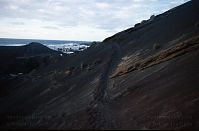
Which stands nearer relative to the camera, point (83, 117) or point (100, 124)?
point (100, 124)

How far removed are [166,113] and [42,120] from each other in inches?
363

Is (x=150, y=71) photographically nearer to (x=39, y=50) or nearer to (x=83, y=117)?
(x=83, y=117)

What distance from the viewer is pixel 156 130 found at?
10.3 metres

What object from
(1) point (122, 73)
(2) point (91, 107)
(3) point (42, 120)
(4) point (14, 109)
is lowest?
(4) point (14, 109)

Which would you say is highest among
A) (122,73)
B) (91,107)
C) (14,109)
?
(122,73)

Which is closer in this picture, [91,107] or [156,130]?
[156,130]

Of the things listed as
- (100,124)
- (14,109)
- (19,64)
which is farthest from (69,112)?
(19,64)

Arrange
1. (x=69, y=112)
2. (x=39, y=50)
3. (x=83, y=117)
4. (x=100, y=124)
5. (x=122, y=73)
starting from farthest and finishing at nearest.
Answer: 1. (x=39, y=50)
2. (x=122, y=73)
3. (x=69, y=112)
4. (x=83, y=117)
5. (x=100, y=124)

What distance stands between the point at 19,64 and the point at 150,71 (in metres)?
69.2

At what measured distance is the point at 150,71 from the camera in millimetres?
19141

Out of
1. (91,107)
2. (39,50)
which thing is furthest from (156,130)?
(39,50)

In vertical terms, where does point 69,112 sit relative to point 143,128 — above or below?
below

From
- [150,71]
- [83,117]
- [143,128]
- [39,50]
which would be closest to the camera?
[143,128]

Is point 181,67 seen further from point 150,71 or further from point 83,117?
point 83,117
